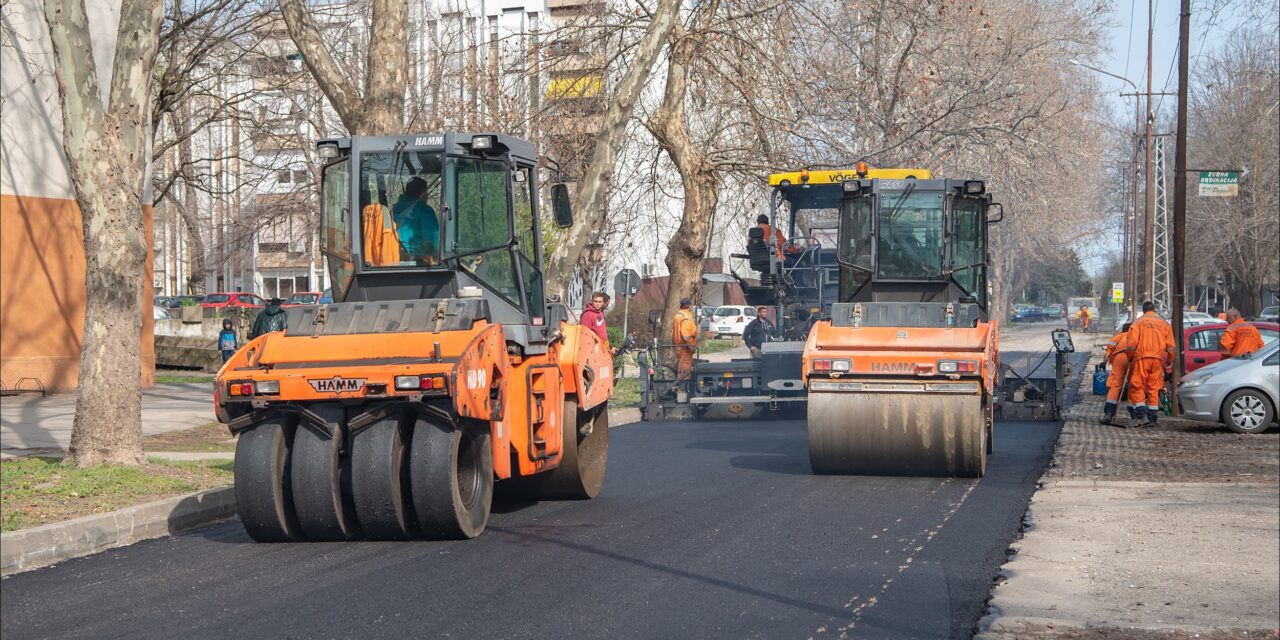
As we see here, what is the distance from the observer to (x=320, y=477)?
8828 mm

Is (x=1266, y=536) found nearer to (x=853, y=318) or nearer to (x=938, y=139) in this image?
(x=853, y=318)

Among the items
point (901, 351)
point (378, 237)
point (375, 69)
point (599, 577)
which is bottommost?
point (599, 577)

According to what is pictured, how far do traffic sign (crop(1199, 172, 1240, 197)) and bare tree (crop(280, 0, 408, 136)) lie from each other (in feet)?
46.0

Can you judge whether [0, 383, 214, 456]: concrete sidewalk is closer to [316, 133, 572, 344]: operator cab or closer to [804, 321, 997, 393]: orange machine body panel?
[316, 133, 572, 344]: operator cab

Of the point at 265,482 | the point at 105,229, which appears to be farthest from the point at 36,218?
the point at 265,482

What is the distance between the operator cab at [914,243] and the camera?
14328 millimetres

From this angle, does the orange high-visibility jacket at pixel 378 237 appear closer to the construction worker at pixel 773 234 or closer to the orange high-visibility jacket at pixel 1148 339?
the construction worker at pixel 773 234

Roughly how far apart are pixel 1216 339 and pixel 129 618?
24065 millimetres

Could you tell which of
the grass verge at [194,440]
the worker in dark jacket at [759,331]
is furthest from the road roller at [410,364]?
the worker in dark jacket at [759,331]

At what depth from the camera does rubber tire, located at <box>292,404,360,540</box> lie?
8.83 m

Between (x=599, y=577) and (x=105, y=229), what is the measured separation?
6652 mm

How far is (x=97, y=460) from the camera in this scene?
39.8ft

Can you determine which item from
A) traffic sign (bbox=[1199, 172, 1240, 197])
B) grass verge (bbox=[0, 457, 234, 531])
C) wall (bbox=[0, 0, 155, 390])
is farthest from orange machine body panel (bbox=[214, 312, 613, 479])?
traffic sign (bbox=[1199, 172, 1240, 197])

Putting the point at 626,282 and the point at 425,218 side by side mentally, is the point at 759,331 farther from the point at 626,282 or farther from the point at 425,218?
the point at 425,218
